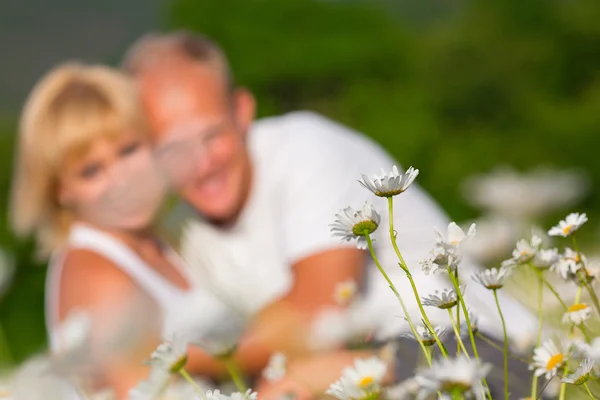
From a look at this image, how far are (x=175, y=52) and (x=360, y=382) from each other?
0.95 metres

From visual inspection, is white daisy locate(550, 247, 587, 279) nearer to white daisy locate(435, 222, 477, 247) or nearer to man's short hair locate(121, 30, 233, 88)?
white daisy locate(435, 222, 477, 247)

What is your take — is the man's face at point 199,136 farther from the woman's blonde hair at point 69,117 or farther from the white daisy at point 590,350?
the white daisy at point 590,350

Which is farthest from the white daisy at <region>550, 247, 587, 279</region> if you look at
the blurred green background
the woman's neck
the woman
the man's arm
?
the blurred green background

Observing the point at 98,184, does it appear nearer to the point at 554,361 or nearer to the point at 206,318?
the point at 206,318

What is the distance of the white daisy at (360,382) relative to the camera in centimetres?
40

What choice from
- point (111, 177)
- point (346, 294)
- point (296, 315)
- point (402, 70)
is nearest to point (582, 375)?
point (346, 294)

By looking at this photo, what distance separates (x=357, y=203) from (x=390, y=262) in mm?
90

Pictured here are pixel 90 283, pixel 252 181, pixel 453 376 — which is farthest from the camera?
pixel 252 181

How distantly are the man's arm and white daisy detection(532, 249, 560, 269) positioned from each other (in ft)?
1.75

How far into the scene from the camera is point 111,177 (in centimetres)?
125

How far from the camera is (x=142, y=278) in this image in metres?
1.22

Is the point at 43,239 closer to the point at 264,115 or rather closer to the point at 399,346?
the point at 399,346

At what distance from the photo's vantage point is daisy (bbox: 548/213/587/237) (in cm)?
47

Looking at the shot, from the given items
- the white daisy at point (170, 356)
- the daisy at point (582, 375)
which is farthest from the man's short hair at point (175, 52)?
the daisy at point (582, 375)
